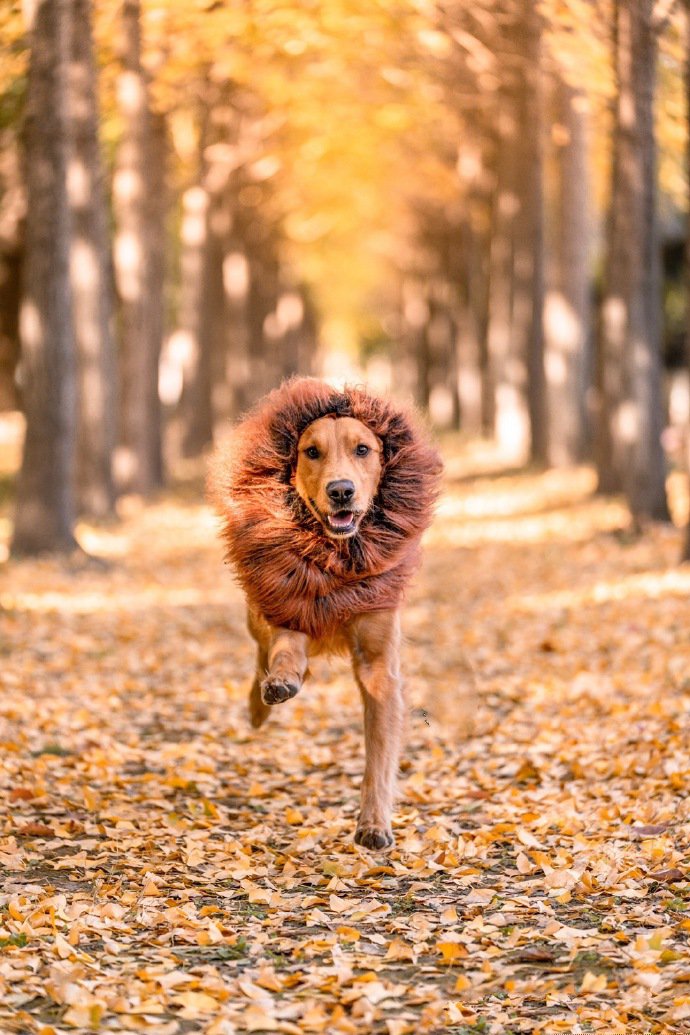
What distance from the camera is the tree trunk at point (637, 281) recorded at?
592 inches

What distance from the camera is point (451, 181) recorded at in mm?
33188

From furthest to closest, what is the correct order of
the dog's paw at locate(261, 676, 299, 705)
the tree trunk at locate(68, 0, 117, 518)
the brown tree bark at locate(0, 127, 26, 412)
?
the brown tree bark at locate(0, 127, 26, 412), the tree trunk at locate(68, 0, 117, 518), the dog's paw at locate(261, 676, 299, 705)

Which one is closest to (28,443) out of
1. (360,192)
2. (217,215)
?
(217,215)

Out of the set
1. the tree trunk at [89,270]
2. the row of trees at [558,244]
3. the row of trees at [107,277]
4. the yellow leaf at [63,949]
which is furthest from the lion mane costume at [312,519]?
the tree trunk at [89,270]

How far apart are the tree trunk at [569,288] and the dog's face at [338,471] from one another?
49.8 feet

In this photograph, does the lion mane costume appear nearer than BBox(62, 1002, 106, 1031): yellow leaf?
No

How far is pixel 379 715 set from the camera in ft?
20.0

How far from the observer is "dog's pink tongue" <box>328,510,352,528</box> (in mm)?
6027

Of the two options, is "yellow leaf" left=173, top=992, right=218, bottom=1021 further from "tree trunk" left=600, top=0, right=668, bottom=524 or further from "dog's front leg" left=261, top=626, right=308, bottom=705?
"tree trunk" left=600, top=0, right=668, bottom=524

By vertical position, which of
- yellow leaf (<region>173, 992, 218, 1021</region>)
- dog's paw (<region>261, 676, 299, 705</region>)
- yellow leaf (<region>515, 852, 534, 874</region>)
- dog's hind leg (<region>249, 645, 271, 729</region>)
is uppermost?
dog's paw (<region>261, 676, 299, 705</region>)

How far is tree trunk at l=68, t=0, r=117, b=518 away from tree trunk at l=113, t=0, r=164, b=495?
1.39 meters

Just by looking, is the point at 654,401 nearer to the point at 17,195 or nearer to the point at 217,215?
the point at 17,195

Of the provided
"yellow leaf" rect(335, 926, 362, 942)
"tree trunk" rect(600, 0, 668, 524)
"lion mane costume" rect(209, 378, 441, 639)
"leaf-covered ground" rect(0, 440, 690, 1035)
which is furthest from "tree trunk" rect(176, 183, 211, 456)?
"yellow leaf" rect(335, 926, 362, 942)

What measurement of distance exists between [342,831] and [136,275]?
14.1 m
